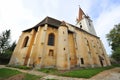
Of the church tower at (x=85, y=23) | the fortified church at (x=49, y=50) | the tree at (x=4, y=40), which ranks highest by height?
the church tower at (x=85, y=23)

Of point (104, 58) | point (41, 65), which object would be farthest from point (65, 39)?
point (104, 58)

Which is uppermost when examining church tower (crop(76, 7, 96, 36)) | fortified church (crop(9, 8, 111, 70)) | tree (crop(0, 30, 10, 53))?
church tower (crop(76, 7, 96, 36))

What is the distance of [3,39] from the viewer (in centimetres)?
3816

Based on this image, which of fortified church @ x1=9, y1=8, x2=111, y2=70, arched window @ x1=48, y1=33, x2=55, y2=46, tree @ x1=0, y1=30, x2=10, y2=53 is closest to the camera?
fortified church @ x1=9, y1=8, x2=111, y2=70

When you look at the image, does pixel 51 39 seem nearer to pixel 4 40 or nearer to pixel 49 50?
pixel 49 50

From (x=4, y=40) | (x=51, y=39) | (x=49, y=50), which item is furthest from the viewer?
(x=4, y=40)

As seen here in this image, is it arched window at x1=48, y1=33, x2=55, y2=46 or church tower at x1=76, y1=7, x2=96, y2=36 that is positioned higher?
church tower at x1=76, y1=7, x2=96, y2=36

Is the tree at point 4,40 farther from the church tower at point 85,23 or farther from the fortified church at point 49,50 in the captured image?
the church tower at point 85,23

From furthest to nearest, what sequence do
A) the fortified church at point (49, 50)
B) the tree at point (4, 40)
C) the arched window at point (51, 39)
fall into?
the tree at point (4, 40)
the arched window at point (51, 39)
the fortified church at point (49, 50)

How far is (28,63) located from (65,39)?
9.02 m

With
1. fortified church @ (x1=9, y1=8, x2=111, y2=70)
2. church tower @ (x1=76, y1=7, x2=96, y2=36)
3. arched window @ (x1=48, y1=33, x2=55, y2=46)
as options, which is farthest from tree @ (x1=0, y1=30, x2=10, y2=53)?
Answer: church tower @ (x1=76, y1=7, x2=96, y2=36)

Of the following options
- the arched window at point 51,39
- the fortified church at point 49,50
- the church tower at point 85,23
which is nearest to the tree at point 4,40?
the fortified church at point 49,50

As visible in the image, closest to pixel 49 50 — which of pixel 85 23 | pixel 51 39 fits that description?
pixel 51 39

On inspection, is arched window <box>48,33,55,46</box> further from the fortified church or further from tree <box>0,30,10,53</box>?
tree <box>0,30,10,53</box>
